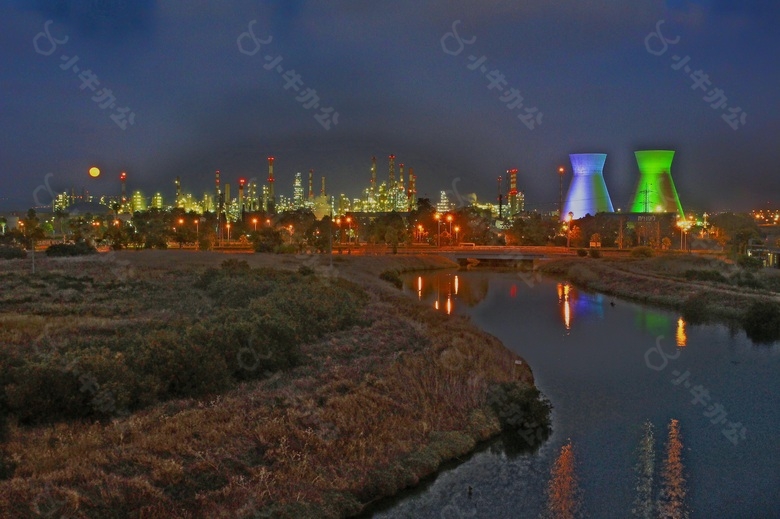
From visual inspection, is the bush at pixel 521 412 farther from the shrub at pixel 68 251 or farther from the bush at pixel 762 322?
the shrub at pixel 68 251

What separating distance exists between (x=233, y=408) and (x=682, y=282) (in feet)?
106

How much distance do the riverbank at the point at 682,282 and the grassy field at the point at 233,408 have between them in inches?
581

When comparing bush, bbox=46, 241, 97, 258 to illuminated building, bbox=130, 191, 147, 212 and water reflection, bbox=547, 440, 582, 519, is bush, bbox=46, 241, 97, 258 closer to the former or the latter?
water reflection, bbox=547, 440, 582, 519

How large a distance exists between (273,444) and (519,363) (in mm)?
9628

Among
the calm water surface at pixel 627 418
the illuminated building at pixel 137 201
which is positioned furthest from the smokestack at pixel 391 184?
the calm water surface at pixel 627 418

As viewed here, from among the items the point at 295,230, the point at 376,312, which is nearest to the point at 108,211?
the point at 295,230

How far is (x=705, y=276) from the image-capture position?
4075 cm

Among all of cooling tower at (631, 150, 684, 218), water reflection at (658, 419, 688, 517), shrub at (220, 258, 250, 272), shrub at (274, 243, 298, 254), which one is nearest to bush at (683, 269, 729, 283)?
shrub at (220, 258, 250, 272)

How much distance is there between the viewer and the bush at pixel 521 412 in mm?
13852

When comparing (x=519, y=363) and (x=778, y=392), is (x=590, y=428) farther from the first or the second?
(x=778, y=392)

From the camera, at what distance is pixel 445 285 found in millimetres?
46344

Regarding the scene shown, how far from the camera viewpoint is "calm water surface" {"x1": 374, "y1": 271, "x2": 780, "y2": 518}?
11039mm

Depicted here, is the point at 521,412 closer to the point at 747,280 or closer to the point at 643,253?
the point at 747,280

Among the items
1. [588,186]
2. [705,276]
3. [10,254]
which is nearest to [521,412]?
[705,276]
